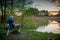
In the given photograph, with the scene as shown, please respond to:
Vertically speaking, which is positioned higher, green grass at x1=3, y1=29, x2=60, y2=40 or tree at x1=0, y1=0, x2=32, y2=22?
tree at x1=0, y1=0, x2=32, y2=22

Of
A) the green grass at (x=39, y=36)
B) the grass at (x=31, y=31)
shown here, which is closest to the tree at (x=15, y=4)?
the grass at (x=31, y=31)

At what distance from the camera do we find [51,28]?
403 centimetres

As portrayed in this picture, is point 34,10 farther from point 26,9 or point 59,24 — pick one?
point 59,24

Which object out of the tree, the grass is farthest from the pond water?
the tree

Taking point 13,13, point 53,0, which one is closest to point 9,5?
point 13,13

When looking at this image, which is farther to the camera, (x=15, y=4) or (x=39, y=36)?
(x=15, y=4)

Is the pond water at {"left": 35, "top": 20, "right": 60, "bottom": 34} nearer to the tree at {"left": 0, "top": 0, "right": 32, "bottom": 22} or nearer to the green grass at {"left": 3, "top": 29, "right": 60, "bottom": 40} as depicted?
the green grass at {"left": 3, "top": 29, "right": 60, "bottom": 40}

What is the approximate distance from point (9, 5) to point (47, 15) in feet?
2.14

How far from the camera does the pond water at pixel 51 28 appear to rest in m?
4.00

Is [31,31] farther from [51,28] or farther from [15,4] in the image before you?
[15,4]

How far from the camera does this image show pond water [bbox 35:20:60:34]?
4.00 m

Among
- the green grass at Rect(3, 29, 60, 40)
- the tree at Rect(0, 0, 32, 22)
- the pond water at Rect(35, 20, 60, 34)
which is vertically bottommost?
the green grass at Rect(3, 29, 60, 40)

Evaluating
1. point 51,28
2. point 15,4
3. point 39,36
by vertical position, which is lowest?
point 39,36

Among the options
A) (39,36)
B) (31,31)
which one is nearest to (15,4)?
(31,31)
